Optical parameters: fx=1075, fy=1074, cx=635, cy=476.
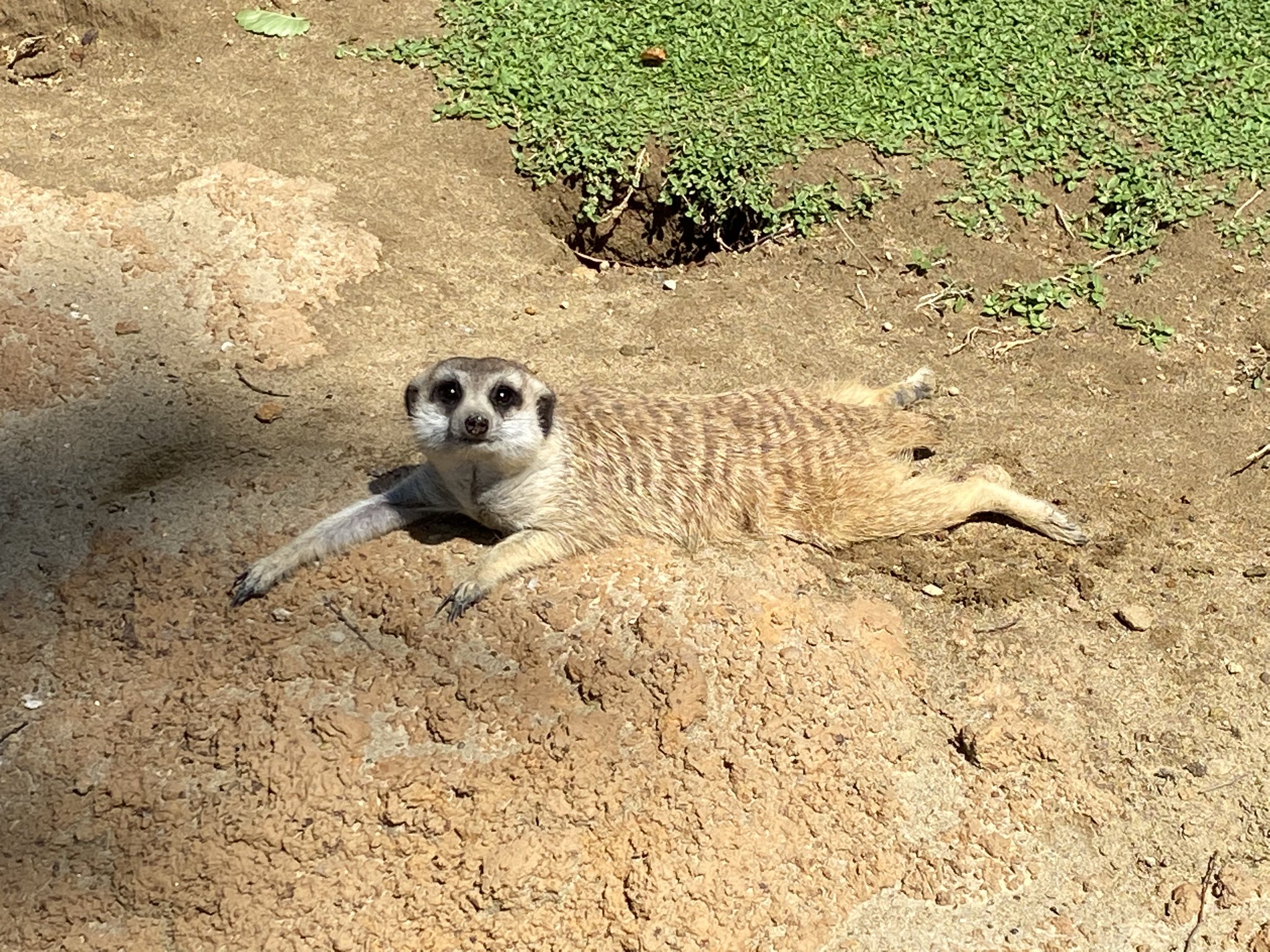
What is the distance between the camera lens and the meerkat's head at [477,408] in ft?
8.06

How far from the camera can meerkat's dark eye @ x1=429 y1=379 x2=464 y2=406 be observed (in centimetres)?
246

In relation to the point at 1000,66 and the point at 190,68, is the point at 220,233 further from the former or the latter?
the point at 1000,66

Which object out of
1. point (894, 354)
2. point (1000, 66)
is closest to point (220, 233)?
point (894, 354)

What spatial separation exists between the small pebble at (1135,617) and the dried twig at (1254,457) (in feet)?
2.24

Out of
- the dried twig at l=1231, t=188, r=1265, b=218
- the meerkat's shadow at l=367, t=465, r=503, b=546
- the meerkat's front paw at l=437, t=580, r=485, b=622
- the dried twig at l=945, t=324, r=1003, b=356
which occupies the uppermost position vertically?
the dried twig at l=1231, t=188, r=1265, b=218

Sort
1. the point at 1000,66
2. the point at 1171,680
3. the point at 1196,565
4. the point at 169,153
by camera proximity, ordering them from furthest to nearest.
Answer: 1. the point at 1000,66
2. the point at 169,153
3. the point at 1196,565
4. the point at 1171,680

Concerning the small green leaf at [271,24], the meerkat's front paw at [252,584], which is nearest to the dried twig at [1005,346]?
the meerkat's front paw at [252,584]

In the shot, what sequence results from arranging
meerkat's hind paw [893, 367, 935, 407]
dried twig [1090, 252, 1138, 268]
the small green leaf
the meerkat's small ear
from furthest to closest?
the small green leaf < dried twig [1090, 252, 1138, 268] < meerkat's hind paw [893, 367, 935, 407] < the meerkat's small ear

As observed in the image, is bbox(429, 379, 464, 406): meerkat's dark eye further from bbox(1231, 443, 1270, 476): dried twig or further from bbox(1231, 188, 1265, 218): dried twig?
bbox(1231, 188, 1265, 218): dried twig

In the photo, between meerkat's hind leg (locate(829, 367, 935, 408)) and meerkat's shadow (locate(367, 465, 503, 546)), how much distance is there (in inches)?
44.9

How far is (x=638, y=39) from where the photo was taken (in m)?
4.55

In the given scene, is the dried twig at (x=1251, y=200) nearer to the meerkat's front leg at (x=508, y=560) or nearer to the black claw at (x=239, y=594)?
the meerkat's front leg at (x=508, y=560)

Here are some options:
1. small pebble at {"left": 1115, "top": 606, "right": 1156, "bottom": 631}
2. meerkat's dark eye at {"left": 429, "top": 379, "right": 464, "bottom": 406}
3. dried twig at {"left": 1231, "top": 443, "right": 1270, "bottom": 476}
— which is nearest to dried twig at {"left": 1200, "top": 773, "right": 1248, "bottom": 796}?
small pebble at {"left": 1115, "top": 606, "right": 1156, "bottom": 631}

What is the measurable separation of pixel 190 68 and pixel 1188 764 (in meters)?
4.44
